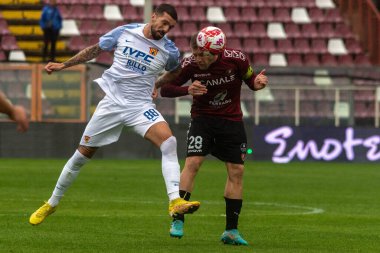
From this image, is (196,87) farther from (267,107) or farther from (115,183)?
(267,107)

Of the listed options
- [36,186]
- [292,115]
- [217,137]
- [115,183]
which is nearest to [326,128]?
[292,115]

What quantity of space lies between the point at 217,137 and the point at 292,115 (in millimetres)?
16435

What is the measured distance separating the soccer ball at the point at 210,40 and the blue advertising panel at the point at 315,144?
55.1ft

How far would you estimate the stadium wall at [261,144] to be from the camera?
27094 millimetres

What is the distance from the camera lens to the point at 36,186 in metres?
18.7

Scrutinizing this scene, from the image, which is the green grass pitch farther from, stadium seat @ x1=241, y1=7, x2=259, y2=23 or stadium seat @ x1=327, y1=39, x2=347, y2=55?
stadium seat @ x1=241, y1=7, x2=259, y2=23

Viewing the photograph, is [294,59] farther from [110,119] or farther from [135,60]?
[110,119]

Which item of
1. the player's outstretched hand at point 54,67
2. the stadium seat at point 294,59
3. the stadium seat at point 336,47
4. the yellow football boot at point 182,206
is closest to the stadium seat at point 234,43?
the stadium seat at point 294,59

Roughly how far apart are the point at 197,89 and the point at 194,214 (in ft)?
12.5

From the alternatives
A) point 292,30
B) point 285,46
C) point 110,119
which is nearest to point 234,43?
point 285,46

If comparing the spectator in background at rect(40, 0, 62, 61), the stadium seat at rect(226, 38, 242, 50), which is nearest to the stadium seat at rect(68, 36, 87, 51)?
the spectator in background at rect(40, 0, 62, 61)

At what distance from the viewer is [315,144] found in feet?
91.2

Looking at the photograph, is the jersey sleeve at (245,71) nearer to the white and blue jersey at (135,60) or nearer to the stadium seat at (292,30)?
the white and blue jersey at (135,60)

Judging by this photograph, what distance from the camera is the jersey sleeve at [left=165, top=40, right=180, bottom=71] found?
11602 mm
